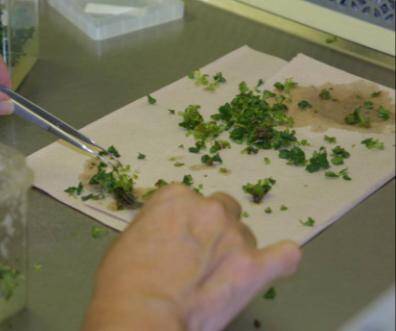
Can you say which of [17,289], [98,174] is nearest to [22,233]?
[17,289]

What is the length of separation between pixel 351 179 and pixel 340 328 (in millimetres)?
169

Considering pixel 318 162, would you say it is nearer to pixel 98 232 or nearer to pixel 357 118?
pixel 357 118

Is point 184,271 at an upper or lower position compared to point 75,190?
upper

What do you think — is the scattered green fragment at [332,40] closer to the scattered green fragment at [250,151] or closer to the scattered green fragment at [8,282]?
the scattered green fragment at [250,151]

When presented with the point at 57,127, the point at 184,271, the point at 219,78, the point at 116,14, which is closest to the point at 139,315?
the point at 184,271

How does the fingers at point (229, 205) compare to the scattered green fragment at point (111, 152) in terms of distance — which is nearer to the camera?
the fingers at point (229, 205)

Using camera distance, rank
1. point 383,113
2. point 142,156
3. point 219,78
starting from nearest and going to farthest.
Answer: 1. point 383,113
2. point 142,156
3. point 219,78

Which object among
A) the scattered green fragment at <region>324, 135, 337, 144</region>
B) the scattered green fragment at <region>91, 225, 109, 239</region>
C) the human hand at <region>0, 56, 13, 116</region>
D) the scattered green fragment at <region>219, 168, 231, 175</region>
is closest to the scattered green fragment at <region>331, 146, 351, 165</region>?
the scattered green fragment at <region>324, 135, 337, 144</region>

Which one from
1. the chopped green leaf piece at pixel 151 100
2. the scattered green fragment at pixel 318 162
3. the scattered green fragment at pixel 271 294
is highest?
the scattered green fragment at pixel 318 162

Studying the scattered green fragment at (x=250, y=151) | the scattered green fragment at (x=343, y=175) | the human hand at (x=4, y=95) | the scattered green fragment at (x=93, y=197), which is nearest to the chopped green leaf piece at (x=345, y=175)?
the scattered green fragment at (x=343, y=175)

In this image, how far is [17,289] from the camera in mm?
685

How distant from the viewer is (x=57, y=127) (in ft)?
2.82

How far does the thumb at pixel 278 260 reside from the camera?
0.49 m

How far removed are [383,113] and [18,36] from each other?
1.68ft
